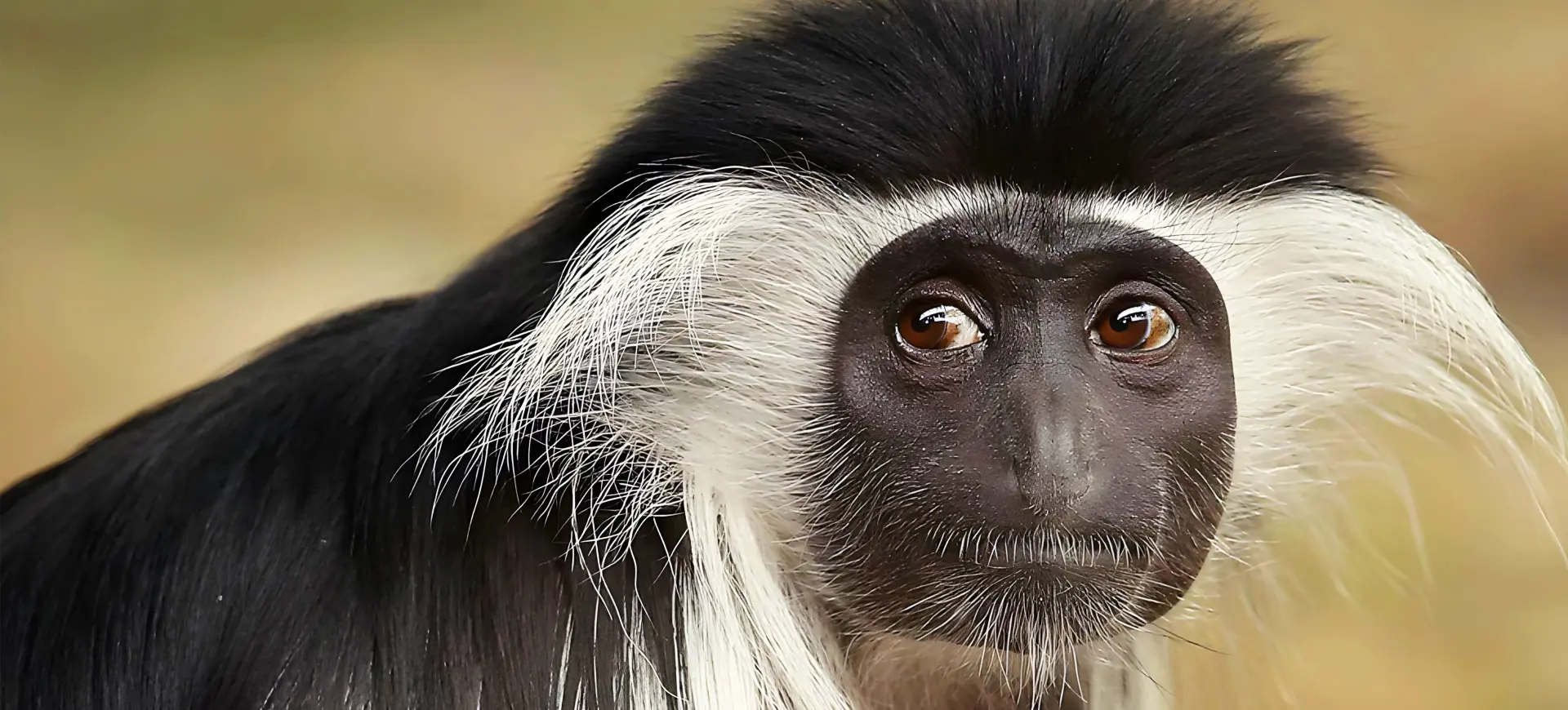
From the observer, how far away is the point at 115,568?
5.82 ft

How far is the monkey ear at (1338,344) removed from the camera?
6.18ft

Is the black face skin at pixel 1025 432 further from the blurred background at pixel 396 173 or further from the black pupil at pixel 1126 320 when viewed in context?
the blurred background at pixel 396 173

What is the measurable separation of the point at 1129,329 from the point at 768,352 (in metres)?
0.47

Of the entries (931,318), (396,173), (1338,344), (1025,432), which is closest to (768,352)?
(931,318)

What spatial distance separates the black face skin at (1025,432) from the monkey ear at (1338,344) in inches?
5.6

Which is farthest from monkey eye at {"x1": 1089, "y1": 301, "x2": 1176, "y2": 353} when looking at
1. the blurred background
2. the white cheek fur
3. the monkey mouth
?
the blurred background

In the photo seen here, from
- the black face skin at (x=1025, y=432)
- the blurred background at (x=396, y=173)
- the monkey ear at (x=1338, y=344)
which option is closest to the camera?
the black face skin at (x=1025, y=432)

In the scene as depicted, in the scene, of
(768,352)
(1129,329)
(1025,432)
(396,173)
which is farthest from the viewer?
(396,173)

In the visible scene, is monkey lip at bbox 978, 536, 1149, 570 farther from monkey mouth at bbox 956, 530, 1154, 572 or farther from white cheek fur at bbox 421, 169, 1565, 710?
white cheek fur at bbox 421, 169, 1565, 710

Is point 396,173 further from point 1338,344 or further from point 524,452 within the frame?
point 1338,344

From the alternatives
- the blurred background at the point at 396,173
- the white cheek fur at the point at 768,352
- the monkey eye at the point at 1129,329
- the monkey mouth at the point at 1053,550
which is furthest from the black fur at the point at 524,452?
the blurred background at the point at 396,173

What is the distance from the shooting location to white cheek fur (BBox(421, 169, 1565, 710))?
1.68 metres

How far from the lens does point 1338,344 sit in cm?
207

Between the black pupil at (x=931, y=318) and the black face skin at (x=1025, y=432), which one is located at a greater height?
the black pupil at (x=931, y=318)
